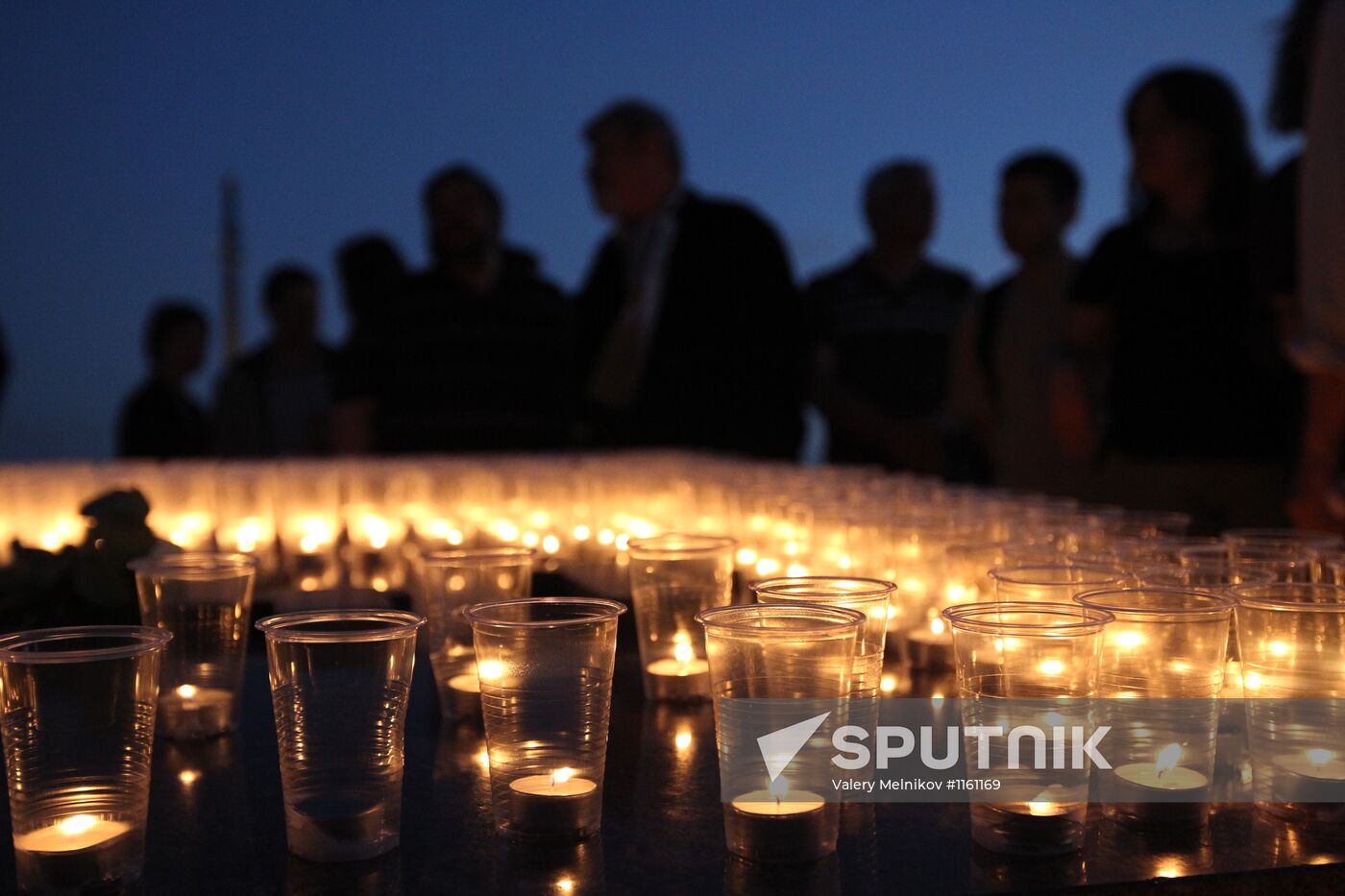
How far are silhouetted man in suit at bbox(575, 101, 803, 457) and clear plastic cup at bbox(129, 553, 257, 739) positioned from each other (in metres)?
3.27

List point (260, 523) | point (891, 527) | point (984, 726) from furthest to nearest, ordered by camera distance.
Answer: point (260, 523) < point (891, 527) < point (984, 726)

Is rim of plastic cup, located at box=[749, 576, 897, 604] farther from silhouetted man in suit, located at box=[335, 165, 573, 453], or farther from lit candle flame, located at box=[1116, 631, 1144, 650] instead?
silhouetted man in suit, located at box=[335, 165, 573, 453]

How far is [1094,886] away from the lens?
1034mm

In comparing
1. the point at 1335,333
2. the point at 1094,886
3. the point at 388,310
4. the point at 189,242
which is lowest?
the point at 1094,886

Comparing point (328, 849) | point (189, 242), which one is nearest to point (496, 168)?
→ point (189, 242)

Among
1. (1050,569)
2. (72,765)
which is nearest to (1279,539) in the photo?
(1050,569)

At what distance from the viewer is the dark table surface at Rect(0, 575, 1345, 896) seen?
106cm

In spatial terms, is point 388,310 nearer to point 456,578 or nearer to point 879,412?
point 879,412

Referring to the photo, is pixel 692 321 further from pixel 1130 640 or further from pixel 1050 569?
pixel 1130 640

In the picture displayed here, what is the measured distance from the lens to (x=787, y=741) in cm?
112

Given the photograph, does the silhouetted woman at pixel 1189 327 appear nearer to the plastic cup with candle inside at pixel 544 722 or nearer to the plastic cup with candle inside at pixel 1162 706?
the plastic cup with candle inside at pixel 1162 706

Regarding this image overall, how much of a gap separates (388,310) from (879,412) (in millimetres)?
2199

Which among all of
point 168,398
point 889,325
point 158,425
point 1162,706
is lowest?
point 1162,706

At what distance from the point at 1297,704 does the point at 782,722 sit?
0.54 meters
